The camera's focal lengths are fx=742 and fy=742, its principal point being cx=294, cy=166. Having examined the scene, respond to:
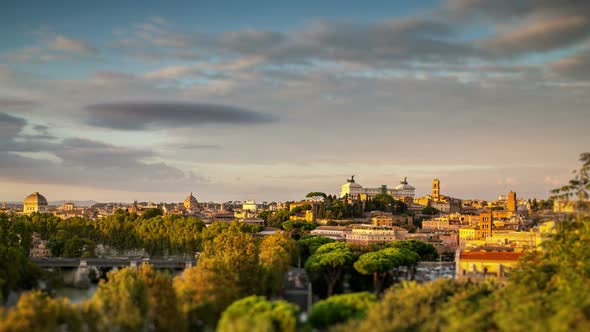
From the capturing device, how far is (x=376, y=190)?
173750mm

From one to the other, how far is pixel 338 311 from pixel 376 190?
5547 inches

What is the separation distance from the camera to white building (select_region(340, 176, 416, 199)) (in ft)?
560

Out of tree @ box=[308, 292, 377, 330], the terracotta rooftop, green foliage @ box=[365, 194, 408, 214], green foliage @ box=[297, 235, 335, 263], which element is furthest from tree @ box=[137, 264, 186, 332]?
green foliage @ box=[365, 194, 408, 214]

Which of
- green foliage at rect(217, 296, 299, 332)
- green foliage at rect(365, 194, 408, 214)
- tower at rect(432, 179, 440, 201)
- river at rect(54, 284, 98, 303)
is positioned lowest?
river at rect(54, 284, 98, 303)

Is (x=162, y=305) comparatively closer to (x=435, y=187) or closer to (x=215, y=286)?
(x=215, y=286)

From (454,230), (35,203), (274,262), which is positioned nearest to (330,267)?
(274,262)

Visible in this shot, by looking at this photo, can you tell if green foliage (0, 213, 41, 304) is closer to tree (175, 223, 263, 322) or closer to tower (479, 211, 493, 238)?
tree (175, 223, 263, 322)

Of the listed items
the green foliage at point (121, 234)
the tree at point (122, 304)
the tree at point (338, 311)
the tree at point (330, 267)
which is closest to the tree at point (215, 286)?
the tree at point (122, 304)

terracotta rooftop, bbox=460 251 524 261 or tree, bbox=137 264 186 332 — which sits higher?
terracotta rooftop, bbox=460 251 524 261

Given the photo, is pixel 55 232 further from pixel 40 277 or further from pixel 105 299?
pixel 105 299

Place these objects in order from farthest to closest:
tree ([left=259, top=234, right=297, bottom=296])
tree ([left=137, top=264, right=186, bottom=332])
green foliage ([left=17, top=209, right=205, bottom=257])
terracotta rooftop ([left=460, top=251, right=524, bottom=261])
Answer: green foliage ([left=17, top=209, right=205, bottom=257]) → terracotta rooftop ([left=460, top=251, right=524, bottom=261]) → tree ([left=259, top=234, right=297, bottom=296]) → tree ([left=137, top=264, right=186, bottom=332])

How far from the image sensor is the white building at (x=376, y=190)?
6724 inches

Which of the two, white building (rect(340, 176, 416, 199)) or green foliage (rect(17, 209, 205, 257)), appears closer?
green foliage (rect(17, 209, 205, 257))

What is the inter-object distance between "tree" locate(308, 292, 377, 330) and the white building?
427ft
